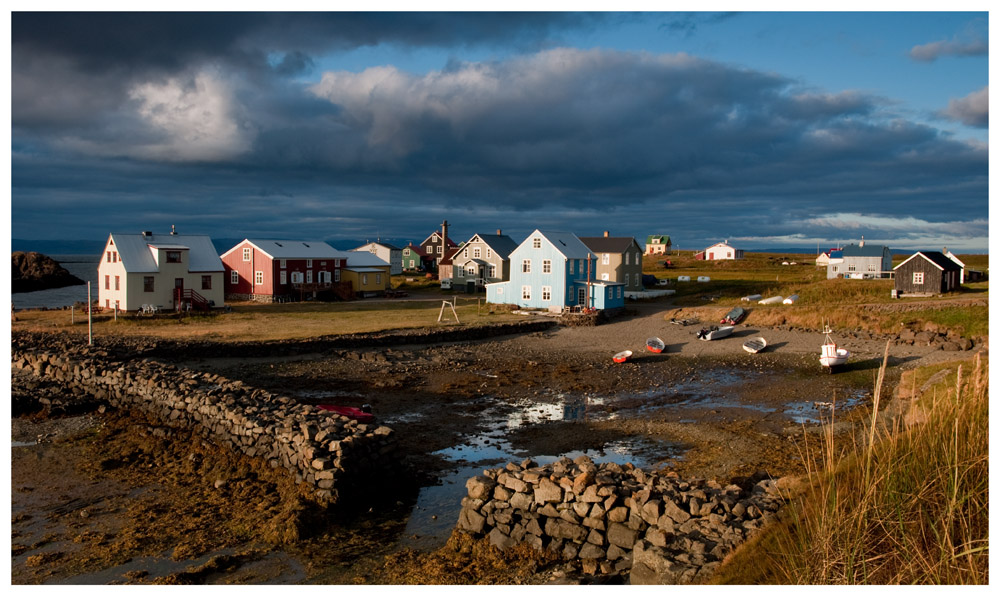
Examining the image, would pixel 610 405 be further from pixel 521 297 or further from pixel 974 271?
pixel 974 271

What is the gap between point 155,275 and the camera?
45.5 m

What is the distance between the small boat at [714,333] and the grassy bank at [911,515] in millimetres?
31747

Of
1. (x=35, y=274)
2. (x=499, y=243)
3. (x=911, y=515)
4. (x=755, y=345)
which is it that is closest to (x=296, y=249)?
(x=499, y=243)

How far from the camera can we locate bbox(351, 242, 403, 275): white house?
309 feet

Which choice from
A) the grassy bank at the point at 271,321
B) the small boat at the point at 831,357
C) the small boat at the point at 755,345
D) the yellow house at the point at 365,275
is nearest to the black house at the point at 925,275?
the small boat at the point at 755,345

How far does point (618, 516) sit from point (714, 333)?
2939 cm

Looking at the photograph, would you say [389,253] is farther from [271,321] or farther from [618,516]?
[618,516]

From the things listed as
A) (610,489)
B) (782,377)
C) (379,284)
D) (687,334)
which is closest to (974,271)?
(687,334)

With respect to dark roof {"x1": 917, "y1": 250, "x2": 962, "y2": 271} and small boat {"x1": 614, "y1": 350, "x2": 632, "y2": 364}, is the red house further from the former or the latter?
dark roof {"x1": 917, "y1": 250, "x2": 962, "y2": 271}

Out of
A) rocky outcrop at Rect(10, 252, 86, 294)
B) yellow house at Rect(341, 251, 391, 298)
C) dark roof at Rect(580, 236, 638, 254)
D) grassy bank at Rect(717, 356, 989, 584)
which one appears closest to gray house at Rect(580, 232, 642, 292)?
dark roof at Rect(580, 236, 638, 254)

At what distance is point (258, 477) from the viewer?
15438 millimetres

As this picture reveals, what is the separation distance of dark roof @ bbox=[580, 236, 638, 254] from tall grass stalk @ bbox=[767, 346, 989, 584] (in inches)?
2340

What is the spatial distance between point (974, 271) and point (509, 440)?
69.5 metres

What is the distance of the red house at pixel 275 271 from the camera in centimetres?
5597
